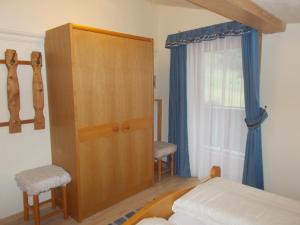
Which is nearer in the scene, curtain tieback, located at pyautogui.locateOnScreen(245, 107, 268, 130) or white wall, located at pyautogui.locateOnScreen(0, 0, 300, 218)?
white wall, located at pyautogui.locateOnScreen(0, 0, 300, 218)

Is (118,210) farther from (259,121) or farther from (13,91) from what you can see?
(259,121)

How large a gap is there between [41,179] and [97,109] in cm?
88

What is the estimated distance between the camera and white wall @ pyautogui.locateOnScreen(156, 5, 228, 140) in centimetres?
334

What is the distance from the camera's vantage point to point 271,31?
8.23ft

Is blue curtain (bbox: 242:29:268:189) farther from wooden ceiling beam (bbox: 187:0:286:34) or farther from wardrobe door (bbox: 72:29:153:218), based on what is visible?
wardrobe door (bbox: 72:29:153:218)

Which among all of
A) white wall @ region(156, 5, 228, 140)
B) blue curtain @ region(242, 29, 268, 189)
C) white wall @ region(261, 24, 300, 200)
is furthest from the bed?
white wall @ region(156, 5, 228, 140)

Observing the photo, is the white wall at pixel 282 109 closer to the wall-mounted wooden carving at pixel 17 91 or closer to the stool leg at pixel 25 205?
the wall-mounted wooden carving at pixel 17 91

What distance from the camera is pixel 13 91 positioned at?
7.68ft

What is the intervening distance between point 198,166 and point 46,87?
93.8 inches

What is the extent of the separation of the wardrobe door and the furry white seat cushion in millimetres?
210

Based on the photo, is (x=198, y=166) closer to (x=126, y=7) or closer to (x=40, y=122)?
(x=40, y=122)

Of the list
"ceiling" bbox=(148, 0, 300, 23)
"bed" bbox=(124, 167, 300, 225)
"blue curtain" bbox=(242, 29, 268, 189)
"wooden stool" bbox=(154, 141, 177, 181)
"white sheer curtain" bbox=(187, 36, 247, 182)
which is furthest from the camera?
"wooden stool" bbox=(154, 141, 177, 181)

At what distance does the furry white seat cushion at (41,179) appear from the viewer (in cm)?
220

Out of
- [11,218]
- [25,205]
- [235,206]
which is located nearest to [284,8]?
[235,206]
